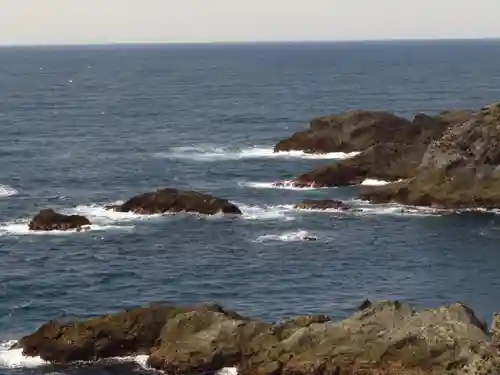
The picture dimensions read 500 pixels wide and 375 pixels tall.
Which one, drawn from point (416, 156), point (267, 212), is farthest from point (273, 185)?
point (416, 156)

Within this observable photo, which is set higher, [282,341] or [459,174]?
[459,174]

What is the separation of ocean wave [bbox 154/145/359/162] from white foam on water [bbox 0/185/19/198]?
90.8 feet

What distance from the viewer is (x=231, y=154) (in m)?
128

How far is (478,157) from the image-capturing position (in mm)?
91938

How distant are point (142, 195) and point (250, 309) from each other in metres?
A: 32.0

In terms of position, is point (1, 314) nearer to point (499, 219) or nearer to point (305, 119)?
point (499, 219)

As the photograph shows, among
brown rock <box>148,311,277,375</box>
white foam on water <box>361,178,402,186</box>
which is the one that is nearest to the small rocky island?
white foam on water <box>361,178,402,186</box>

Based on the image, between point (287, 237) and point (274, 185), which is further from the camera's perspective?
point (274, 185)

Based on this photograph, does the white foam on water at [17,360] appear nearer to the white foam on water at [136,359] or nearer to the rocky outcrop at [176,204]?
the white foam on water at [136,359]

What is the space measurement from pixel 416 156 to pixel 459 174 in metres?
13.5

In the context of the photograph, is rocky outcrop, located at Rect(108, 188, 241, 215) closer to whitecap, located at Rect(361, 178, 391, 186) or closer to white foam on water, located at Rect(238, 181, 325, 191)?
white foam on water, located at Rect(238, 181, 325, 191)

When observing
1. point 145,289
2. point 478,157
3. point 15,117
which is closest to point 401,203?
point 478,157

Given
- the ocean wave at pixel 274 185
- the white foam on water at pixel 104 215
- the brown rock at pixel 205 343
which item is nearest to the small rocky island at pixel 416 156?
the ocean wave at pixel 274 185

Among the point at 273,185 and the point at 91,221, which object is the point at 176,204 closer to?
the point at 91,221
